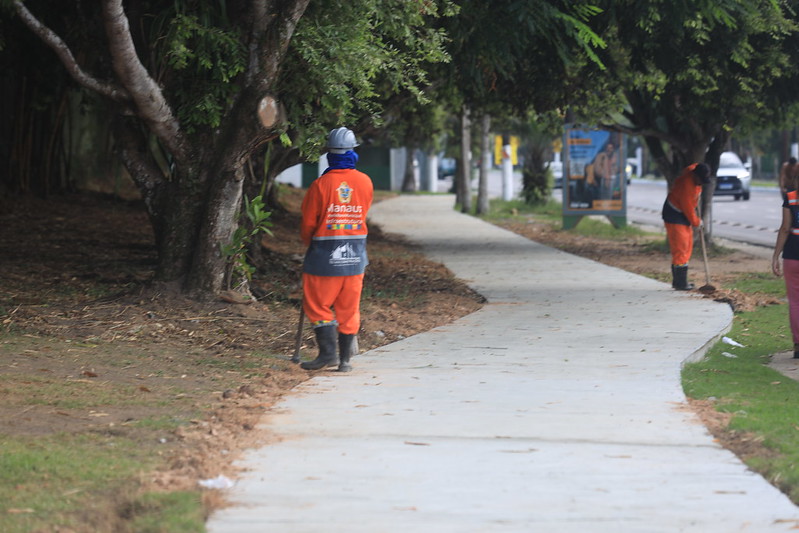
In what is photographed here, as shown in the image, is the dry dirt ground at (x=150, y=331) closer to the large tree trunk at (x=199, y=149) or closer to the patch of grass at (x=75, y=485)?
the patch of grass at (x=75, y=485)

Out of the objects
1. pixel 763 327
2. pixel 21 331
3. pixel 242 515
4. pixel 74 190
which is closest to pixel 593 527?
pixel 242 515

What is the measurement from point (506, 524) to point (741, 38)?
1173cm

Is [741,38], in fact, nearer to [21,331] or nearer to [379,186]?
[21,331]

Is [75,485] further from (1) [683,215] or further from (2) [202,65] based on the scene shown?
(1) [683,215]

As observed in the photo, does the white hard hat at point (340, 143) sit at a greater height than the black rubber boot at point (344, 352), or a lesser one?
greater

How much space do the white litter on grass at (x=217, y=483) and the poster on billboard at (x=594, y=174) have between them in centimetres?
1985

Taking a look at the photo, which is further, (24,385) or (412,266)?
(412,266)

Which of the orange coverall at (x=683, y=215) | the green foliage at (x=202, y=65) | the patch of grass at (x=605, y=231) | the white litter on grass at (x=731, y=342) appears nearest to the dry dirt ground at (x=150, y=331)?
the orange coverall at (x=683, y=215)

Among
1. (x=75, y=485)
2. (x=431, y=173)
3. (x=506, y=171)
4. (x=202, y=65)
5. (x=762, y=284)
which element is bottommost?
(x=762, y=284)

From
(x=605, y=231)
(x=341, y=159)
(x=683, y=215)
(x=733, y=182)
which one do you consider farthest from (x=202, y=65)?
(x=733, y=182)

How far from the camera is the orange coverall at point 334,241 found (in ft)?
A: 25.9

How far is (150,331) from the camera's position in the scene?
9.45 meters

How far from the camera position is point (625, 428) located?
6266 mm

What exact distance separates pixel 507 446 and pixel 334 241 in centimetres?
260
